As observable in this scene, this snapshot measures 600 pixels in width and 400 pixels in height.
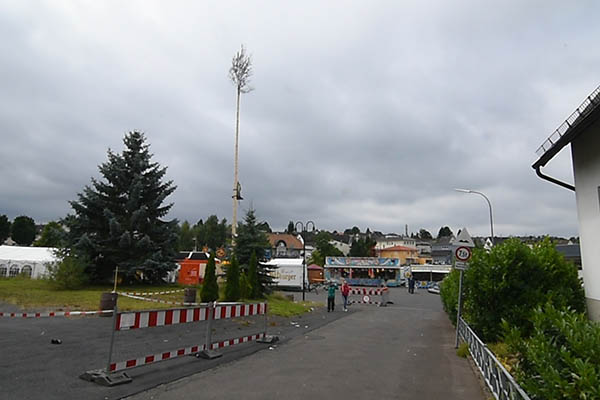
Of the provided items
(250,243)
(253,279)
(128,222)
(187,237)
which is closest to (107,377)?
(253,279)

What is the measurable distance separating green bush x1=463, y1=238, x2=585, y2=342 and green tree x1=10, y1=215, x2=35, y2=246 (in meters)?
130

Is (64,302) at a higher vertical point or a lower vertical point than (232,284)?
lower

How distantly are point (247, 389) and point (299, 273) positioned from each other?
36.1m

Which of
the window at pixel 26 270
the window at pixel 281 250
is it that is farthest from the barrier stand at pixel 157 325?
the window at pixel 281 250

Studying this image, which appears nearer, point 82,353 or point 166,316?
point 166,316

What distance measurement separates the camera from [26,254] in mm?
36500

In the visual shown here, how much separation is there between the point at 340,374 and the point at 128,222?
79.8 ft

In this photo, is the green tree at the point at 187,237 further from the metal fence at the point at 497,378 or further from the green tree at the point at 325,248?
the metal fence at the point at 497,378

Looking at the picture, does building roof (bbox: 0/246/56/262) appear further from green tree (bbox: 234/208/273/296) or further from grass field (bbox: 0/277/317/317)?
green tree (bbox: 234/208/273/296)

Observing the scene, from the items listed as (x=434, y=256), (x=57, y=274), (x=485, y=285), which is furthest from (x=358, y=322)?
(x=434, y=256)

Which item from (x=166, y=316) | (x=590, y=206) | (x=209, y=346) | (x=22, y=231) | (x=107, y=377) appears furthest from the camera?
(x=22, y=231)

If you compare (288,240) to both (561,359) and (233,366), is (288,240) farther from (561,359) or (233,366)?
(561,359)

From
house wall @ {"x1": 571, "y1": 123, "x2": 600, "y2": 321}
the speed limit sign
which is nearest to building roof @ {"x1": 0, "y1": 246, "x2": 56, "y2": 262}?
the speed limit sign

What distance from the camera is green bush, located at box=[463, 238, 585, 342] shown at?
8719 millimetres
